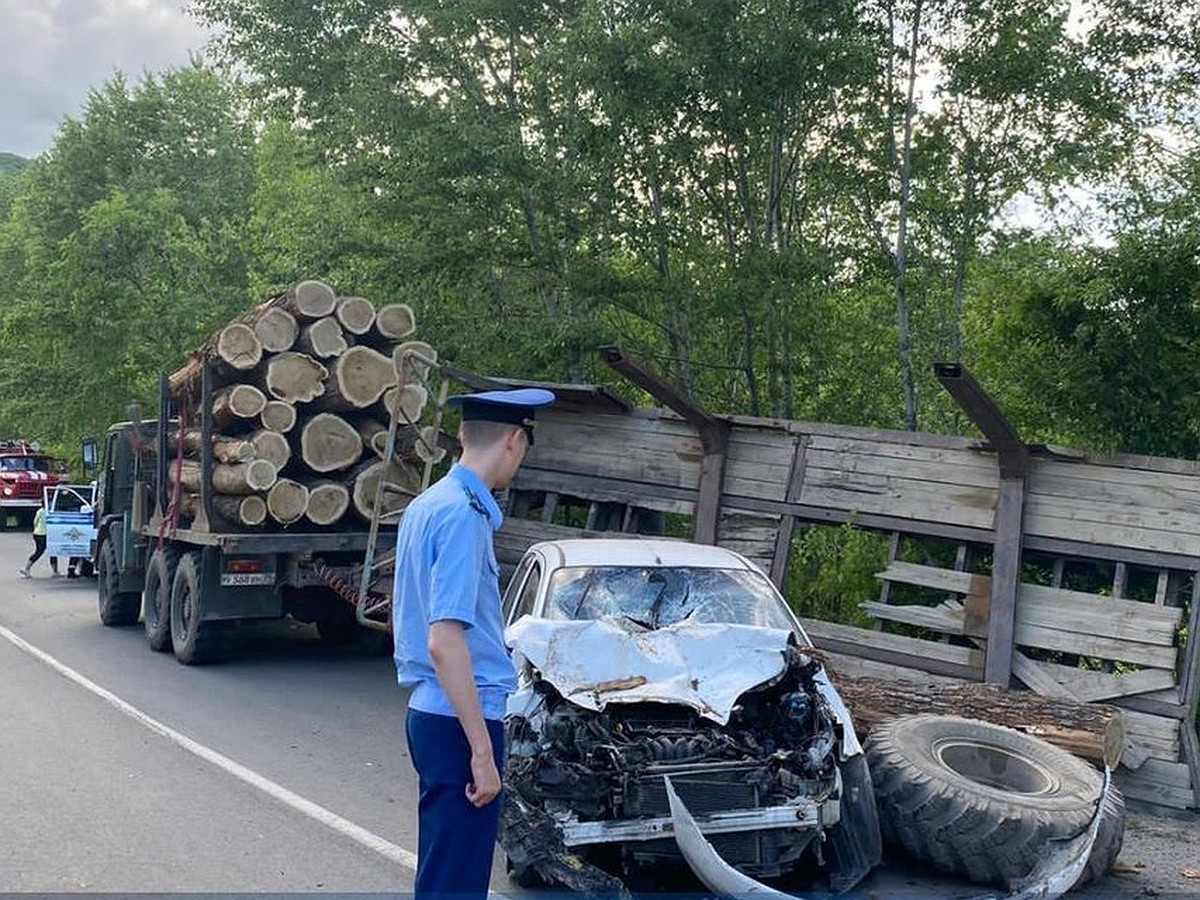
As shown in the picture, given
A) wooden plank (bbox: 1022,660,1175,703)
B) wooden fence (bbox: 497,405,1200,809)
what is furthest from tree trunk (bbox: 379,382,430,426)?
wooden plank (bbox: 1022,660,1175,703)

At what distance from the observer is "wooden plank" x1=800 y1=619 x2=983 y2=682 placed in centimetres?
843

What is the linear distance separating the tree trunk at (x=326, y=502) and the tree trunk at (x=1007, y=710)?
224 inches

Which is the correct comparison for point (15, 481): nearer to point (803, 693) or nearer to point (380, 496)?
point (380, 496)

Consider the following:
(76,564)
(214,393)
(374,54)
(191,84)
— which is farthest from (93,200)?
(214,393)

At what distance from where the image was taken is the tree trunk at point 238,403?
36.2ft

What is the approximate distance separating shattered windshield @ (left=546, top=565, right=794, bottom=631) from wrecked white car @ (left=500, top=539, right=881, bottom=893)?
21 centimetres

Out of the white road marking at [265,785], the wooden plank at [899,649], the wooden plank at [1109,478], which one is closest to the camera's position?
the white road marking at [265,785]

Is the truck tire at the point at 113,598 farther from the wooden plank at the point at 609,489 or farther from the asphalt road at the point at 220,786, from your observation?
the wooden plank at the point at 609,489

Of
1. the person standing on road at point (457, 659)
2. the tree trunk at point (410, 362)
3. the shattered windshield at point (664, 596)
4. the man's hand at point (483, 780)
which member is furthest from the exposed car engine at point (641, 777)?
the tree trunk at point (410, 362)

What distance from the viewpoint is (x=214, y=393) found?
37.1 ft

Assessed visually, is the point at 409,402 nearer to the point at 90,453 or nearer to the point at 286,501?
the point at 286,501

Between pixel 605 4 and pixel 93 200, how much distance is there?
1136 inches

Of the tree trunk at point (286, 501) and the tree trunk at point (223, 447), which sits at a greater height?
the tree trunk at point (223, 447)

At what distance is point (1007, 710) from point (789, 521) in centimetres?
298
